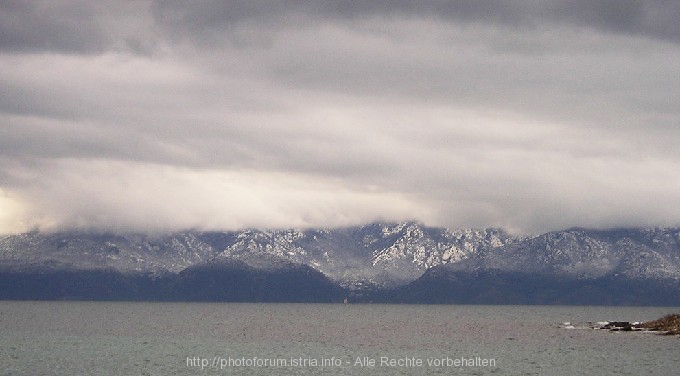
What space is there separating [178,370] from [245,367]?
28.9 feet

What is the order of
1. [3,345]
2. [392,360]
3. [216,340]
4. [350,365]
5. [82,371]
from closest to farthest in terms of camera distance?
[82,371]
[350,365]
[392,360]
[3,345]
[216,340]

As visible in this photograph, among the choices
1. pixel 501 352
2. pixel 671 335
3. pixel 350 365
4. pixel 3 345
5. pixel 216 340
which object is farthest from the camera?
pixel 671 335

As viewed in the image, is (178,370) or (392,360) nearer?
(178,370)

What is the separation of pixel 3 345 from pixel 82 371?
51.2 m

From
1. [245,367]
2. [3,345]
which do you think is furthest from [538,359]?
[3,345]

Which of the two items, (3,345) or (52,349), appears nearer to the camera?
(52,349)

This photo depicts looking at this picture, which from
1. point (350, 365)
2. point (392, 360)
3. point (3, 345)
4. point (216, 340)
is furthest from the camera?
point (216, 340)

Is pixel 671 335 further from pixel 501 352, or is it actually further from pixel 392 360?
pixel 392 360

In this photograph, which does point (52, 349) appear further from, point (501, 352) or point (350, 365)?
point (501, 352)

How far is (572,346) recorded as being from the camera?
163 metres

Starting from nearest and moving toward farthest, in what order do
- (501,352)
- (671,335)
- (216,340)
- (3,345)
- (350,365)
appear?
(350,365)
(501,352)
(3,345)
(216,340)
(671,335)

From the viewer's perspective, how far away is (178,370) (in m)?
112

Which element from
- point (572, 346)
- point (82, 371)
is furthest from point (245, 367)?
point (572, 346)

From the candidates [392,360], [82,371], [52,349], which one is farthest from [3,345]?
[392,360]
